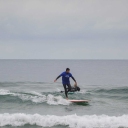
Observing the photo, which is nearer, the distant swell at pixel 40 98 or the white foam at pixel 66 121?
the white foam at pixel 66 121

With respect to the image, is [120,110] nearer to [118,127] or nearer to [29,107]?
[118,127]

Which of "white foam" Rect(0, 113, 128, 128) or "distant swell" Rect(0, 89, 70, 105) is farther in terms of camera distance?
"distant swell" Rect(0, 89, 70, 105)

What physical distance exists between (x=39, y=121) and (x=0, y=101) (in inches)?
274

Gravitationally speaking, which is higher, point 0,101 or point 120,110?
point 0,101

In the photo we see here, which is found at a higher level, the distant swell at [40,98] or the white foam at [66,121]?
the distant swell at [40,98]

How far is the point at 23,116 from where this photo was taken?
1502 centimetres

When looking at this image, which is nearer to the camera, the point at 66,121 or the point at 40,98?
the point at 66,121

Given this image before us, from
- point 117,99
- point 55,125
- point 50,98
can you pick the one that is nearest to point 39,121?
point 55,125

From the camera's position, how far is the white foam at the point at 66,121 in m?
14.2

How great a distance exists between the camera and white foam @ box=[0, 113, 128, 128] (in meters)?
14.2

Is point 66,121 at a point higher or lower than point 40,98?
lower

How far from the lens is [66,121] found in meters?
14.5

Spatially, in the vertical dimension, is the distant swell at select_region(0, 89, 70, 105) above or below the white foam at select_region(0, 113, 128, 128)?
above

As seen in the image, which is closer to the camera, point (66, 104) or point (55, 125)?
point (55, 125)
